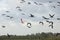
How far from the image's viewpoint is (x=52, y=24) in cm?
5219

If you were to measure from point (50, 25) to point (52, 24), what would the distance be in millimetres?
1160

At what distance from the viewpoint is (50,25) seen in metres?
51.2
